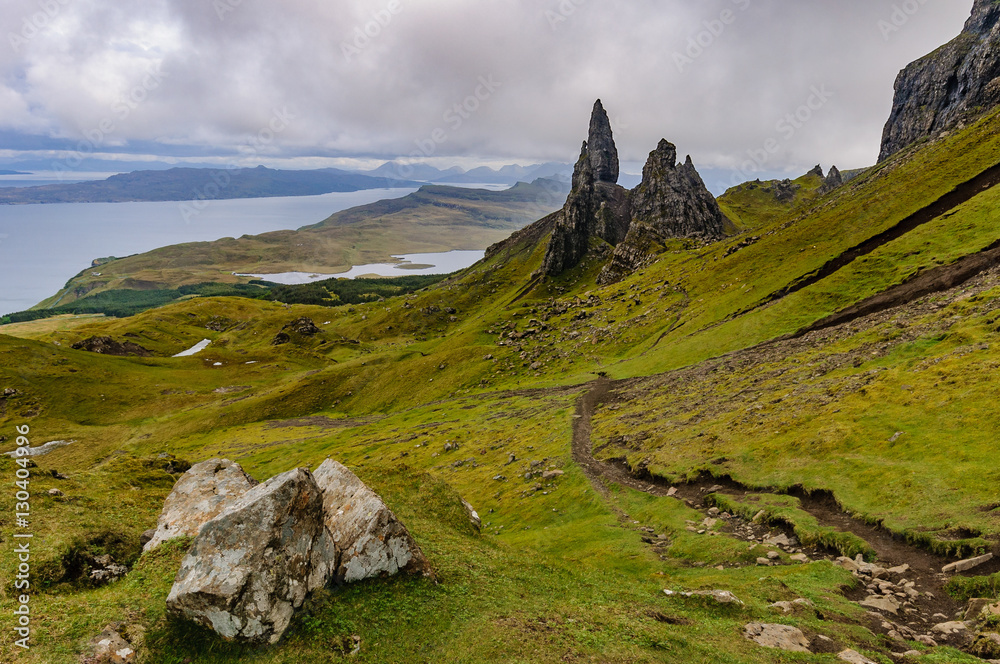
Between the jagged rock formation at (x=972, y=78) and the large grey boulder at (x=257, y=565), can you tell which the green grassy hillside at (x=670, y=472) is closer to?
the large grey boulder at (x=257, y=565)

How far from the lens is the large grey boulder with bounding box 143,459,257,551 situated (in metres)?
21.6

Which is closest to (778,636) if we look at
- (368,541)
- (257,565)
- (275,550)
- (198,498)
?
(368,541)

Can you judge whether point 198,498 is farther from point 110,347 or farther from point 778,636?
point 110,347

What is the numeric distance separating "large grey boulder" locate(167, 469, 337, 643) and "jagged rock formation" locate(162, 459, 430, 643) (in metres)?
0.03

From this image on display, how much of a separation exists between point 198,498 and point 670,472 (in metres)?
38.7

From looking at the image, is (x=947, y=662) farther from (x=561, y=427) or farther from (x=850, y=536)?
(x=561, y=427)

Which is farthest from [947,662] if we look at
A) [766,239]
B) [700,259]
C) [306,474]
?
[700,259]

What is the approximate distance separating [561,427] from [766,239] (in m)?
94.5

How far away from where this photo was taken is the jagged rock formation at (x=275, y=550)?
1550 cm

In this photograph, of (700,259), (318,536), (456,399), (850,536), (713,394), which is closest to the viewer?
(318,536)

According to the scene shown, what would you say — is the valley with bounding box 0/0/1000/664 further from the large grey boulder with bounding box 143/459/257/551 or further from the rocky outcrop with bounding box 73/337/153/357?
the rocky outcrop with bounding box 73/337/153/357

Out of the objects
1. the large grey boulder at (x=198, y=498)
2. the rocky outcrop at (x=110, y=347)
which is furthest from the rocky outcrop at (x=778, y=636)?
the rocky outcrop at (x=110, y=347)

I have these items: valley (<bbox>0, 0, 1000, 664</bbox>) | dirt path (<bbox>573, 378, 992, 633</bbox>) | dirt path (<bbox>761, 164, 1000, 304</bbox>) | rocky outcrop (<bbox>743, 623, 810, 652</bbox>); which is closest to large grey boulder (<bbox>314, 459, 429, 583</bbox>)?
valley (<bbox>0, 0, 1000, 664</bbox>)

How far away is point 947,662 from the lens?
16.8 meters
